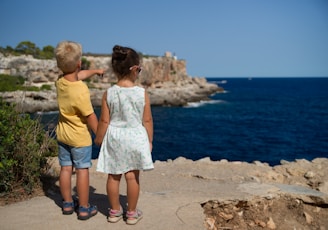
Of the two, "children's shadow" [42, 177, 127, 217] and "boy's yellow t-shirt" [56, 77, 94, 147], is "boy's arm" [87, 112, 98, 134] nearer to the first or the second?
"boy's yellow t-shirt" [56, 77, 94, 147]

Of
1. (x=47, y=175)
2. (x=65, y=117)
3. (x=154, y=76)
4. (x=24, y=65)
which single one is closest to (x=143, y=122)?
(x=65, y=117)

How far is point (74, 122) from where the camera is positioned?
403 centimetres

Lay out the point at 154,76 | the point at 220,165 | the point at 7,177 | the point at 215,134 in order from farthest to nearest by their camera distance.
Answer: the point at 154,76
the point at 215,134
the point at 220,165
the point at 7,177

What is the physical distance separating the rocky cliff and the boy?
24183 mm

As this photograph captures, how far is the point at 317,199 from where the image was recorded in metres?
5.70

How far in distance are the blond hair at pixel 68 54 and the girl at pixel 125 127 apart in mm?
475

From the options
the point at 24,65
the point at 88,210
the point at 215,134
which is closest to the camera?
the point at 88,210

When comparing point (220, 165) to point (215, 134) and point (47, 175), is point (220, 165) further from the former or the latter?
point (215, 134)

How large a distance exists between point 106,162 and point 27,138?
6.75ft

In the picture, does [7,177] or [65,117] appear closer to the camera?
[65,117]

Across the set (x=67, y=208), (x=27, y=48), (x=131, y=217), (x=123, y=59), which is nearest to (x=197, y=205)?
(x=131, y=217)

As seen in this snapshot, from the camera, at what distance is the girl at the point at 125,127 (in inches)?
149

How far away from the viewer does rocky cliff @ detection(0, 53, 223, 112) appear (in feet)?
123

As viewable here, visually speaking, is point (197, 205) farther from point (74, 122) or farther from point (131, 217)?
point (74, 122)
